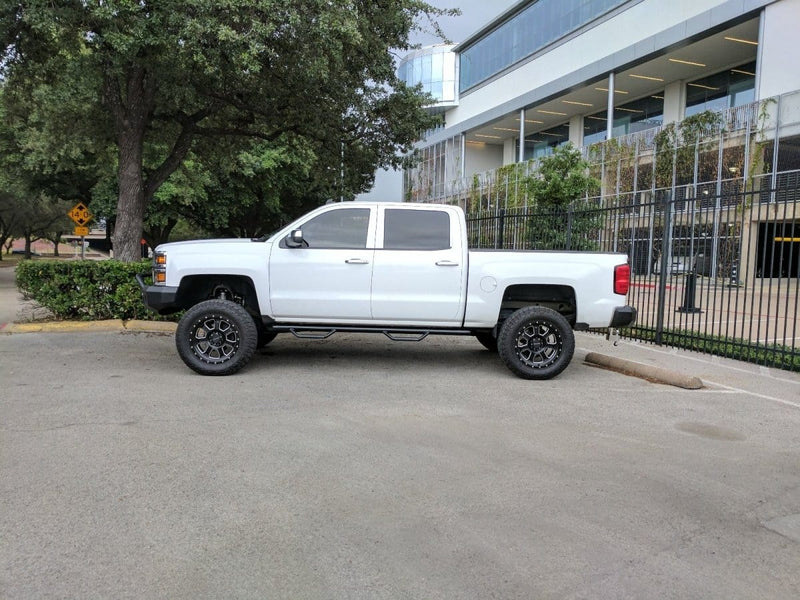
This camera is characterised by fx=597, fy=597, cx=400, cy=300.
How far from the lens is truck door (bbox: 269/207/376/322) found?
7.20 meters

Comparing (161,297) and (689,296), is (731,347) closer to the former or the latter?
(689,296)

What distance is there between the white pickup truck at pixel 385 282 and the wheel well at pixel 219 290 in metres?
0.03

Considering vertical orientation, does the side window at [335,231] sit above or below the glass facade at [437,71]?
below

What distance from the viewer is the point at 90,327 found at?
10.2 meters

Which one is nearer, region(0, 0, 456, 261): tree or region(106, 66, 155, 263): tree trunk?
region(0, 0, 456, 261): tree

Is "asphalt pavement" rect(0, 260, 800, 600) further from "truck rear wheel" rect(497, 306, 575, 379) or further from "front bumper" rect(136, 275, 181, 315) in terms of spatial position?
"front bumper" rect(136, 275, 181, 315)

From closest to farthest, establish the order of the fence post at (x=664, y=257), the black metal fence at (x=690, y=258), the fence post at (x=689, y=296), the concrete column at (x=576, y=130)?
Result: 1. the black metal fence at (x=690, y=258)
2. the fence post at (x=664, y=257)
3. the fence post at (x=689, y=296)
4. the concrete column at (x=576, y=130)

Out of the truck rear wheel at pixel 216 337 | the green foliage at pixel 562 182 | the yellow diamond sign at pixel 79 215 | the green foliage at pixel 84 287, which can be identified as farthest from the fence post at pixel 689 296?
the yellow diamond sign at pixel 79 215

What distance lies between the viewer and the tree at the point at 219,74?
344 inches

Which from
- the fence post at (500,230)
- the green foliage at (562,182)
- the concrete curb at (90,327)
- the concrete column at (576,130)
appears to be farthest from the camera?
the concrete column at (576,130)

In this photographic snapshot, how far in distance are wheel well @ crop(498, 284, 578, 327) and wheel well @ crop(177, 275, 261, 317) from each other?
3.17 m

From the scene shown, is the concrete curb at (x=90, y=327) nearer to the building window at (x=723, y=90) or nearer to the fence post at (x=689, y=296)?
the fence post at (x=689, y=296)

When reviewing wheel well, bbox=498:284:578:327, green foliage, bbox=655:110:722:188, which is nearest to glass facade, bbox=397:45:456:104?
green foliage, bbox=655:110:722:188

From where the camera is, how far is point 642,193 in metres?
25.5
